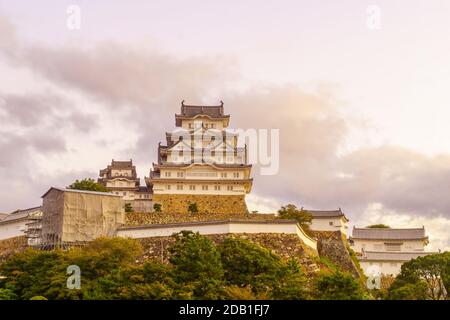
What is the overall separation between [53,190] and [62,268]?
11.9m

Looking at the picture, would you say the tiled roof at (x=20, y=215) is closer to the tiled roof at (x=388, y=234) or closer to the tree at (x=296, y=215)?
the tree at (x=296, y=215)

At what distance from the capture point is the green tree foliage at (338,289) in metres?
24.6

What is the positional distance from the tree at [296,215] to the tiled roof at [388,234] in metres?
11.9

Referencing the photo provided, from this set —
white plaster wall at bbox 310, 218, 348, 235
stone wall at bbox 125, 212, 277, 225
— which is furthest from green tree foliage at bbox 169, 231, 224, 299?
white plaster wall at bbox 310, 218, 348, 235

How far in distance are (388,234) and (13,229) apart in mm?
27449

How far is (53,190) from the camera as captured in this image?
39812 millimetres

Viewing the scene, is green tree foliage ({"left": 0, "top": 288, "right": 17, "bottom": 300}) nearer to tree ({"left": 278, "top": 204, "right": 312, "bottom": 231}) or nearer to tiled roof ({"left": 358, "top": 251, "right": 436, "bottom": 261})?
tree ({"left": 278, "top": 204, "right": 312, "bottom": 231})

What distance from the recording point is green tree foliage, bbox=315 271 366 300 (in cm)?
2459

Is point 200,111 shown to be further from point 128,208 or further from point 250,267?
point 250,267

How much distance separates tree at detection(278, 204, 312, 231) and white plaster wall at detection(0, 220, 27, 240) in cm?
1486

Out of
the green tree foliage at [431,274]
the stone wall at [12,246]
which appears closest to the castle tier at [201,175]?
the stone wall at [12,246]
